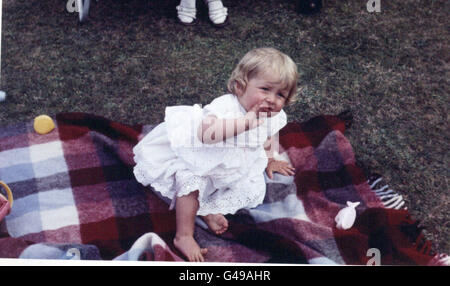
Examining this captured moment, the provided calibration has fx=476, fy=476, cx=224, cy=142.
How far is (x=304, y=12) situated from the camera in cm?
145

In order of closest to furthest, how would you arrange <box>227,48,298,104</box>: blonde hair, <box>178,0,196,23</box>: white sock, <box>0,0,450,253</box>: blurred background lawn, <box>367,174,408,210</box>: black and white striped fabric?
<box>227,48,298,104</box>: blonde hair → <box>367,174,408,210</box>: black and white striped fabric → <box>0,0,450,253</box>: blurred background lawn → <box>178,0,196,23</box>: white sock

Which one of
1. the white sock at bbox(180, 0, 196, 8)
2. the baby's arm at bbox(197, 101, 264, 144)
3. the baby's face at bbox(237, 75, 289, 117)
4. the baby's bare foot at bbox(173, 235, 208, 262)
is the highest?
the white sock at bbox(180, 0, 196, 8)

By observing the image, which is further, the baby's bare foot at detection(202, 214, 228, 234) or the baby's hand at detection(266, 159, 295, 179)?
the baby's hand at detection(266, 159, 295, 179)

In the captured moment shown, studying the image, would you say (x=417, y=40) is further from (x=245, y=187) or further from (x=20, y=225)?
(x=20, y=225)

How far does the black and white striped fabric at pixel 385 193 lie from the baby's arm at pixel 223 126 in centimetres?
34

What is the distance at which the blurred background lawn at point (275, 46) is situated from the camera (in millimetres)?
1108

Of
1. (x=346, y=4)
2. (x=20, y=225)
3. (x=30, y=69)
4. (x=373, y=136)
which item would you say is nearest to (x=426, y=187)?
(x=373, y=136)

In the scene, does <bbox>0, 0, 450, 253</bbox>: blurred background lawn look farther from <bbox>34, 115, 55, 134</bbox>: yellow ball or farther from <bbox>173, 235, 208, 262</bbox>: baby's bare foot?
<bbox>173, 235, 208, 262</bbox>: baby's bare foot

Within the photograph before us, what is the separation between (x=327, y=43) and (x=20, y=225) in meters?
0.93

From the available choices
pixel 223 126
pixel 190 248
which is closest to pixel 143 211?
pixel 190 248

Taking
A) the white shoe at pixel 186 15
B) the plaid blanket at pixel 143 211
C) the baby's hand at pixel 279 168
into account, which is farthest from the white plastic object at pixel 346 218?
the white shoe at pixel 186 15

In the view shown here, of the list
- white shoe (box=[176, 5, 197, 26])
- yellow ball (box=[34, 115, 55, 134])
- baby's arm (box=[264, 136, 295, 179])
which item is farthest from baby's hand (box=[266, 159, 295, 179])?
white shoe (box=[176, 5, 197, 26])

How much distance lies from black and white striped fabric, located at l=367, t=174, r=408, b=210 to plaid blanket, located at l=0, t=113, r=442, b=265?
0.03 meters

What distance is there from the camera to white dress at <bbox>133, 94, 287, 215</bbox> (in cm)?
86
